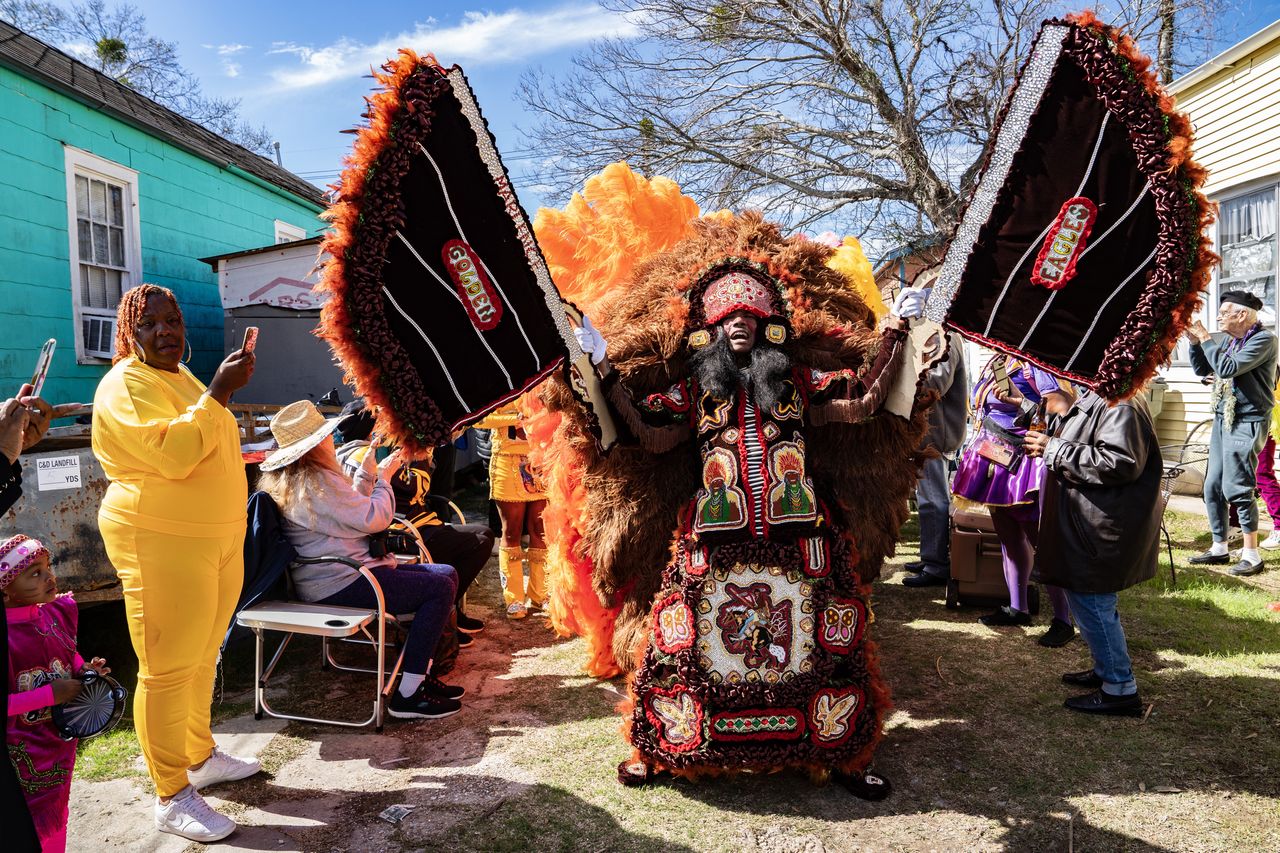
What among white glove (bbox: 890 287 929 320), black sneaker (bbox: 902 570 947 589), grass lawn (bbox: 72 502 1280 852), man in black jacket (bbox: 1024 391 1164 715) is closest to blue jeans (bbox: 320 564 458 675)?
Answer: grass lawn (bbox: 72 502 1280 852)

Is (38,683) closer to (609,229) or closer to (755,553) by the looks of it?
(755,553)

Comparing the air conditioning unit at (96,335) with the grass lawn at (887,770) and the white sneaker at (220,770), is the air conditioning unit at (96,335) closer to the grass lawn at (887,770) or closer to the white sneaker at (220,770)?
the grass lawn at (887,770)

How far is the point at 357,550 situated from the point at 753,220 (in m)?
2.52

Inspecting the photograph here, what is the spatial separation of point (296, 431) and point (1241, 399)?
626 cm

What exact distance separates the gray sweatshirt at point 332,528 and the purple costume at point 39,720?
4.86ft

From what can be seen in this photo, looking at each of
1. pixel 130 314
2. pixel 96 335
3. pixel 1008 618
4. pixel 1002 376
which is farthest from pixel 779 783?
pixel 96 335

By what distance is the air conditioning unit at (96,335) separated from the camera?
792 cm

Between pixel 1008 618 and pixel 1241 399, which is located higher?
pixel 1241 399

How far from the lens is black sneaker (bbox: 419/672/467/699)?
4.15m

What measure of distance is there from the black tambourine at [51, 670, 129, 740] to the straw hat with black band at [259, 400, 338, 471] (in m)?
1.55

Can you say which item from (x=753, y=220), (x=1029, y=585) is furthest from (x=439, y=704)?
(x=1029, y=585)

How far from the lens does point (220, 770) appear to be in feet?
10.7

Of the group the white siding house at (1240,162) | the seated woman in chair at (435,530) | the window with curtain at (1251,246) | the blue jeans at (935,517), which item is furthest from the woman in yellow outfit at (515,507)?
the window with curtain at (1251,246)

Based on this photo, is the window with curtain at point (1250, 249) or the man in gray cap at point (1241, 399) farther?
the window with curtain at point (1250, 249)
